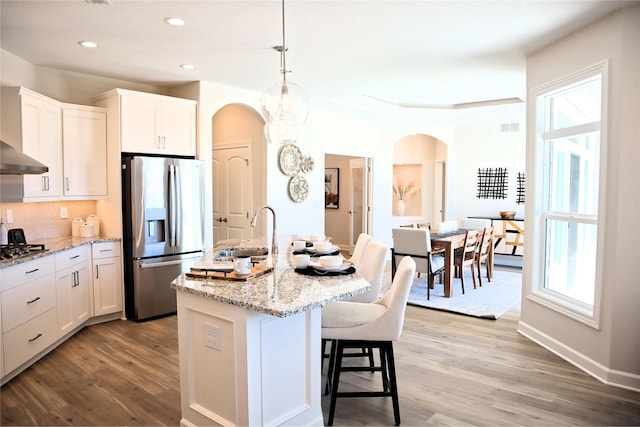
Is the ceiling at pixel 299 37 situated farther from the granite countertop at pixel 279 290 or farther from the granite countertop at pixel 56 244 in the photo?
the granite countertop at pixel 279 290

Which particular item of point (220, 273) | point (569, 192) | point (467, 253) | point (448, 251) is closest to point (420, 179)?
point (467, 253)

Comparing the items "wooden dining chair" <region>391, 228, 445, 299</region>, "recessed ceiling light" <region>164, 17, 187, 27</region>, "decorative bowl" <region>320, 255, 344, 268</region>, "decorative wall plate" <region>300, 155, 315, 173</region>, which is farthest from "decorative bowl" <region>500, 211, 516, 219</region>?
"recessed ceiling light" <region>164, 17, 187, 27</region>

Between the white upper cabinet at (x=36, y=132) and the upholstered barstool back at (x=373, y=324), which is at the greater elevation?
the white upper cabinet at (x=36, y=132)

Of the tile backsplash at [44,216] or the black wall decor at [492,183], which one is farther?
the black wall decor at [492,183]

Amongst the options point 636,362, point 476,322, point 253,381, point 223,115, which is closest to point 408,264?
point 253,381

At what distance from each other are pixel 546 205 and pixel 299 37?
2682mm

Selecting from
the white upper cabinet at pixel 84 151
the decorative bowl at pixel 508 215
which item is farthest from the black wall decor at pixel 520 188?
the white upper cabinet at pixel 84 151

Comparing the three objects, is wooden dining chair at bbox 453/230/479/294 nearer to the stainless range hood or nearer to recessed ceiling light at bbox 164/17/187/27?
recessed ceiling light at bbox 164/17/187/27

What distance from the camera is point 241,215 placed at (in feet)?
21.0

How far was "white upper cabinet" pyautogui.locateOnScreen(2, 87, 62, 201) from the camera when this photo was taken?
3807 millimetres

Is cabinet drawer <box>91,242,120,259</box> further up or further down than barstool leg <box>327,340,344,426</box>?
further up

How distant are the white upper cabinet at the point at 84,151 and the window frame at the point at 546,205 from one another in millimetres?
4329

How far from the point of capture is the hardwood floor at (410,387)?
2.68 m

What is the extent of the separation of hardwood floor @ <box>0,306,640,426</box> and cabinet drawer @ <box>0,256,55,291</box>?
2.29 feet
